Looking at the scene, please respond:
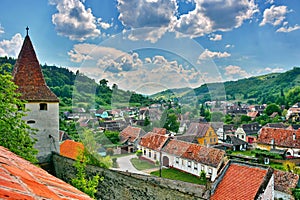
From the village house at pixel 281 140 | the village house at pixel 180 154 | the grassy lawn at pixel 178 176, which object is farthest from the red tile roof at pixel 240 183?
the village house at pixel 281 140

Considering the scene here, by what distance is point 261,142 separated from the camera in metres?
32.2

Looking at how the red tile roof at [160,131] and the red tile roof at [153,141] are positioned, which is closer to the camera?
the red tile roof at [153,141]

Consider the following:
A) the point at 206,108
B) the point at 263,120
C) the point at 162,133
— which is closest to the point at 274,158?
the point at 206,108

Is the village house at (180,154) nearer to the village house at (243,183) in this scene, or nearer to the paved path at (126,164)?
the paved path at (126,164)

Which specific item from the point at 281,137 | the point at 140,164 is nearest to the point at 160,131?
the point at 140,164

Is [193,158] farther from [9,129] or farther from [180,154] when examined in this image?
[9,129]

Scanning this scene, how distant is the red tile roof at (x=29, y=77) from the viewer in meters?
12.5

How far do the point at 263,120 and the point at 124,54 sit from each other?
1966 inches

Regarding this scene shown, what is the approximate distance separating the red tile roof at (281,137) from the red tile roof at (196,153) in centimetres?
1836

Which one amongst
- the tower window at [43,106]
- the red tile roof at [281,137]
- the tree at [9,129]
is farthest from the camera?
the red tile roof at [281,137]

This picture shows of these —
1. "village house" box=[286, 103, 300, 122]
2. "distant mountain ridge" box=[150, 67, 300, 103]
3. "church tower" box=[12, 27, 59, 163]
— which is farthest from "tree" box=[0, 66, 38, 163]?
"distant mountain ridge" box=[150, 67, 300, 103]

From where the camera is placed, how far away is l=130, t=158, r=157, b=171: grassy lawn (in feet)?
40.9

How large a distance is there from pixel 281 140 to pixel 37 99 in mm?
27128

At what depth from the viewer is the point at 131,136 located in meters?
12.1
